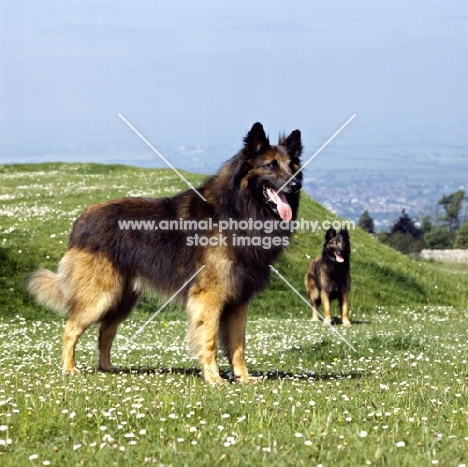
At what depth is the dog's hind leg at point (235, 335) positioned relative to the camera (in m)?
9.49

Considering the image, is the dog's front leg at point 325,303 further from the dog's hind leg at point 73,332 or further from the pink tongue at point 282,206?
the pink tongue at point 282,206

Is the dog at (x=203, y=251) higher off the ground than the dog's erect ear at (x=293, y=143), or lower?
lower

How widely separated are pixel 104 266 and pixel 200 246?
4.59 ft

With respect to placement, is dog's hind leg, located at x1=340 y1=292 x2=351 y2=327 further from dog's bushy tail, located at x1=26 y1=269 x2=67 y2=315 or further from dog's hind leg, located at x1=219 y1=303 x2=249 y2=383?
dog's bushy tail, located at x1=26 y1=269 x2=67 y2=315

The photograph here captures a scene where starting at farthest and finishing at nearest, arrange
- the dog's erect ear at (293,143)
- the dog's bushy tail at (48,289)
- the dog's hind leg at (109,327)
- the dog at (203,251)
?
the dog's hind leg at (109,327)
the dog's bushy tail at (48,289)
the dog's erect ear at (293,143)
the dog at (203,251)

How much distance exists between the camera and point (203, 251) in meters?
9.35

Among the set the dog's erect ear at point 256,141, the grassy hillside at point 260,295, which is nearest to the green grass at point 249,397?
the grassy hillside at point 260,295

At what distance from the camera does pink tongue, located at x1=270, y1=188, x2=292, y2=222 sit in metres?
8.80

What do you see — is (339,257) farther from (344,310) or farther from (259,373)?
(259,373)

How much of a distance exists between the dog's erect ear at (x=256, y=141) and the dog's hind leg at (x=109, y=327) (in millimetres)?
2891

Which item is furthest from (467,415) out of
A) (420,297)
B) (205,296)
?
(420,297)

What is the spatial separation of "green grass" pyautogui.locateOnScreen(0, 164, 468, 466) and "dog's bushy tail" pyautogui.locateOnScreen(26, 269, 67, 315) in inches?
34.7

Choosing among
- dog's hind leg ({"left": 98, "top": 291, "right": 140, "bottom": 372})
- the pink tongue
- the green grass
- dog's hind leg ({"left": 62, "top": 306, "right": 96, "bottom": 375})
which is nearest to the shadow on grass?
the green grass

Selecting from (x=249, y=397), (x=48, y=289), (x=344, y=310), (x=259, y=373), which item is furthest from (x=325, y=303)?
(x=249, y=397)
